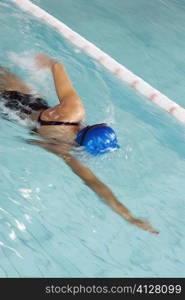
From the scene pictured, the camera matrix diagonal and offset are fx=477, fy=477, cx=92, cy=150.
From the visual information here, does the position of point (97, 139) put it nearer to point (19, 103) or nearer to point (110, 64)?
point (19, 103)

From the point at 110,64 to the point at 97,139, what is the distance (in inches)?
125

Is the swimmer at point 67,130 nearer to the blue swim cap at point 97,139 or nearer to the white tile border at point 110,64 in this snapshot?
the blue swim cap at point 97,139

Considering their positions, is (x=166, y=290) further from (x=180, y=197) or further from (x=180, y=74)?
(x=180, y=74)

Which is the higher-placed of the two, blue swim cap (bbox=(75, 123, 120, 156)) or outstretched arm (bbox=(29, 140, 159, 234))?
blue swim cap (bbox=(75, 123, 120, 156))

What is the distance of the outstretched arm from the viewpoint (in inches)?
149

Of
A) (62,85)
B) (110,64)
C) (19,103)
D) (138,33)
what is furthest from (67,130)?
(138,33)

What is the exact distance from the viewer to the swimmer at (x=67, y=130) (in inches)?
159

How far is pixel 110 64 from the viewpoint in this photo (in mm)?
6973

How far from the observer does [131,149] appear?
5352 mm

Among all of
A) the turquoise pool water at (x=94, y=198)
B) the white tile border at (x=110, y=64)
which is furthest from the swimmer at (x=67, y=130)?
the white tile border at (x=110, y=64)

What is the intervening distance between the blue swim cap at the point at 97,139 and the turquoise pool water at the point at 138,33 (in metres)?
3.02

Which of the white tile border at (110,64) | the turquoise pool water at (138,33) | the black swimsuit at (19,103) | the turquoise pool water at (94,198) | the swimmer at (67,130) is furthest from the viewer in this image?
the turquoise pool water at (138,33)

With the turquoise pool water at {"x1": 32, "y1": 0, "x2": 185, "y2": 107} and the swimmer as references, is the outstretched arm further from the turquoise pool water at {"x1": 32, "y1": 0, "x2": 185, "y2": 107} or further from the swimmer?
the turquoise pool water at {"x1": 32, "y1": 0, "x2": 185, "y2": 107}

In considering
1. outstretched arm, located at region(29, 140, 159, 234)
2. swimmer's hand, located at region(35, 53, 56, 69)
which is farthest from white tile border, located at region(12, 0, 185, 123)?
outstretched arm, located at region(29, 140, 159, 234)
